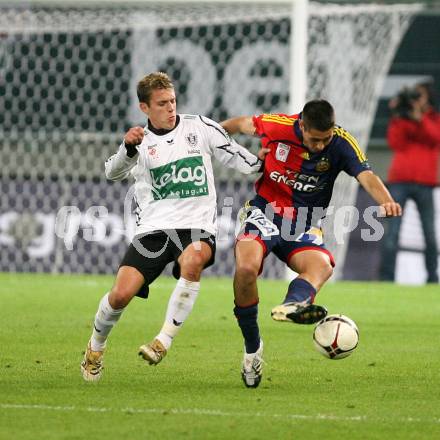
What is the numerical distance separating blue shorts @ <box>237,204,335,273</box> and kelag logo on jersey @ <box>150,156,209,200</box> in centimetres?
33

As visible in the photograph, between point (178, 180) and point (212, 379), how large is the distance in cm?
121

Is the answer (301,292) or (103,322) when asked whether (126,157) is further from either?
(301,292)

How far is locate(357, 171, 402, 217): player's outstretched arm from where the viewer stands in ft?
22.0

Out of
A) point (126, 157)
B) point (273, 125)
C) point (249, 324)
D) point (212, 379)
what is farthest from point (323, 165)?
point (212, 379)

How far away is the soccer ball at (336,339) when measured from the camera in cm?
677

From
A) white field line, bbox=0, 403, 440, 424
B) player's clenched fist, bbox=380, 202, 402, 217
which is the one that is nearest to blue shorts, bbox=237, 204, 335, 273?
player's clenched fist, bbox=380, 202, 402, 217

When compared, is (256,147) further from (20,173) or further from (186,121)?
(186,121)

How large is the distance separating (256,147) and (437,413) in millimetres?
10710

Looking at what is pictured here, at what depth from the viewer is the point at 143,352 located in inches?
266

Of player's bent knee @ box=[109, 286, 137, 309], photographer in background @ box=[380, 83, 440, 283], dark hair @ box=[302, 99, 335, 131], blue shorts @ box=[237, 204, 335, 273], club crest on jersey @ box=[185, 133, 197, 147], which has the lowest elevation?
photographer in background @ box=[380, 83, 440, 283]

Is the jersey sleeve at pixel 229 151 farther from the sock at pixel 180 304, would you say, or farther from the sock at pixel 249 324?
the sock at pixel 249 324

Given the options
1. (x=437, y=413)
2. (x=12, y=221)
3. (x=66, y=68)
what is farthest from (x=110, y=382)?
(x=66, y=68)

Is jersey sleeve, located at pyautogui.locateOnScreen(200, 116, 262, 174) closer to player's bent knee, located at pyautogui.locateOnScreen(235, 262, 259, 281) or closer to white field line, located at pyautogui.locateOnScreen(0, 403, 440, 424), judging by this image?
player's bent knee, located at pyautogui.locateOnScreen(235, 262, 259, 281)

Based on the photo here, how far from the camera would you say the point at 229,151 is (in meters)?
7.53
